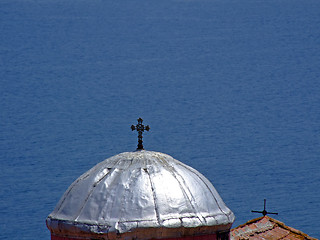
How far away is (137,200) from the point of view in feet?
13.1

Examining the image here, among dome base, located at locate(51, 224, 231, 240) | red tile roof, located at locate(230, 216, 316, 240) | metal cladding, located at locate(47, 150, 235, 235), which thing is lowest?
red tile roof, located at locate(230, 216, 316, 240)

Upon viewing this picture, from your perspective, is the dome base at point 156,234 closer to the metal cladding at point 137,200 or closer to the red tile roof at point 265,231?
the metal cladding at point 137,200

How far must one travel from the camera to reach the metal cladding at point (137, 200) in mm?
3949

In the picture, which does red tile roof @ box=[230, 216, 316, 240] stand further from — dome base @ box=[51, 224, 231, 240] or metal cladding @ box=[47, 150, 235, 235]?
dome base @ box=[51, 224, 231, 240]

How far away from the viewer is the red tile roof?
11406mm

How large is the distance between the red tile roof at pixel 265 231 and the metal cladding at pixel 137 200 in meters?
6.91

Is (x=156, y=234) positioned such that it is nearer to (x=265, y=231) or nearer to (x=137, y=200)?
(x=137, y=200)

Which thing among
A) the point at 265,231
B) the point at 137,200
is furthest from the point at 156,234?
the point at 265,231

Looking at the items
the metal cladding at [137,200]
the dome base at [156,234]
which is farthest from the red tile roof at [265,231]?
the dome base at [156,234]

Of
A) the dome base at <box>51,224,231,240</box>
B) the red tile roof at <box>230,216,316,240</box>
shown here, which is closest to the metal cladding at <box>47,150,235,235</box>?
the dome base at <box>51,224,231,240</box>

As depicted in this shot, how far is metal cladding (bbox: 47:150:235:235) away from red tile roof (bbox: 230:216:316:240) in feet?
22.7

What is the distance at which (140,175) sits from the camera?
4141mm

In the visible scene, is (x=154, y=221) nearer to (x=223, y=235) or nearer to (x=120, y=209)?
(x=120, y=209)

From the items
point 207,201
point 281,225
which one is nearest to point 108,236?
point 207,201
